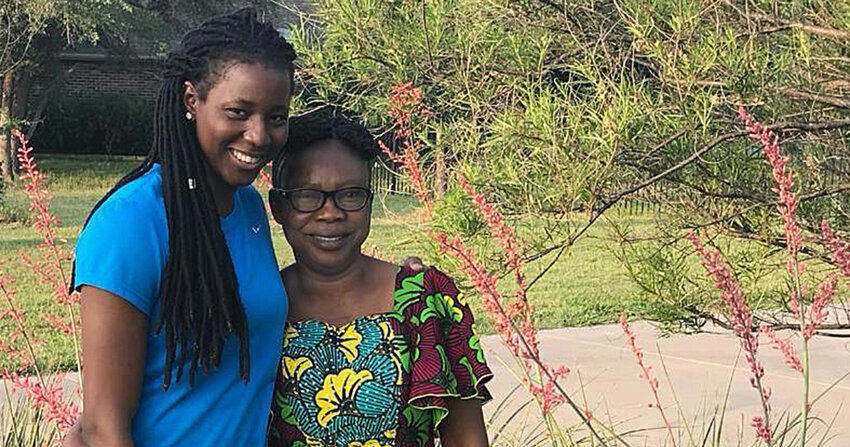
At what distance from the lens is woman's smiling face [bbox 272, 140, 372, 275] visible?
8.32 feet

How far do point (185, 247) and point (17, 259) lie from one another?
11.5 metres

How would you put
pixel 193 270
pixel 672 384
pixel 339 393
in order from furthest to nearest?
pixel 672 384
pixel 339 393
pixel 193 270

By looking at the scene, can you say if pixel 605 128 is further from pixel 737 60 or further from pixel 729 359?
pixel 729 359

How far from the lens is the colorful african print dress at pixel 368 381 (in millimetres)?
2477

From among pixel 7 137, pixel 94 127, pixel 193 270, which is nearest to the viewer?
pixel 193 270

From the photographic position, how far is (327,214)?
2.53 m

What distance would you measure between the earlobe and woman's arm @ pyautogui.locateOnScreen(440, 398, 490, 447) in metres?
0.82

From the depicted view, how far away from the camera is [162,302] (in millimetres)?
2172

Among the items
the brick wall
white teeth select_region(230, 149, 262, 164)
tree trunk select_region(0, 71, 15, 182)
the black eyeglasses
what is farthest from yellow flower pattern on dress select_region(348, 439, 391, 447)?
the brick wall

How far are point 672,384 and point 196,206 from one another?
6045 millimetres

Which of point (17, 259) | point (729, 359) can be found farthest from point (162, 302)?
point (17, 259)

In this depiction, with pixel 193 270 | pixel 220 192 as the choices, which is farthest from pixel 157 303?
pixel 220 192

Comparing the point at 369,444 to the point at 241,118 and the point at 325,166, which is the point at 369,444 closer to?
the point at 325,166

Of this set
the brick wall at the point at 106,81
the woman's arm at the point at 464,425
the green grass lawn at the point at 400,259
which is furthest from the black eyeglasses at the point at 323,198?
the brick wall at the point at 106,81
